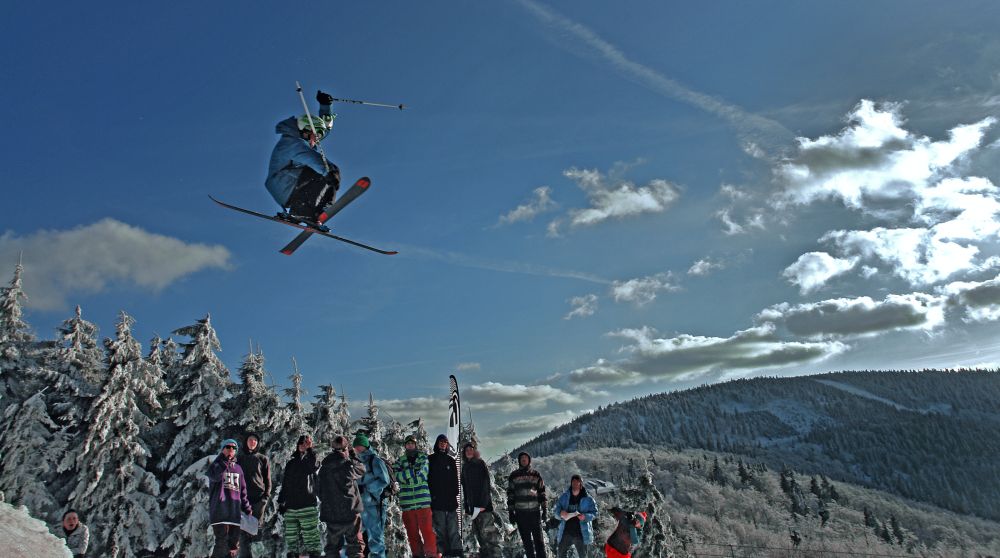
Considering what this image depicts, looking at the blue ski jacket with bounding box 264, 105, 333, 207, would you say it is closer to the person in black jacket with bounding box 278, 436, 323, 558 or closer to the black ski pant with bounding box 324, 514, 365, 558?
the person in black jacket with bounding box 278, 436, 323, 558

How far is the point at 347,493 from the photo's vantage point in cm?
973

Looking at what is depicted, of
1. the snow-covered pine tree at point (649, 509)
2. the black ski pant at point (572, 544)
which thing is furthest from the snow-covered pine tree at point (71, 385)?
the snow-covered pine tree at point (649, 509)

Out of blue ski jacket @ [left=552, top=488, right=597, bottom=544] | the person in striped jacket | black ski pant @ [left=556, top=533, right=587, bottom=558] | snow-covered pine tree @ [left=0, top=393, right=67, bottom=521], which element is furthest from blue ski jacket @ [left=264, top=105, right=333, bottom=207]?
snow-covered pine tree @ [left=0, top=393, right=67, bottom=521]

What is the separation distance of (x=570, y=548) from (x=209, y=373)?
1894cm

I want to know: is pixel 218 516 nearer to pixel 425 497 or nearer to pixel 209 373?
pixel 425 497

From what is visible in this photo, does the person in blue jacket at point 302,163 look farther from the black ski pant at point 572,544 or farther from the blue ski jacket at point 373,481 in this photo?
the black ski pant at point 572,544

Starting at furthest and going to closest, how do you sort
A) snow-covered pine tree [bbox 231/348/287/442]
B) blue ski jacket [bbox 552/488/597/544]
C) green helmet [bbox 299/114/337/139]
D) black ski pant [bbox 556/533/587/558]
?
1. snow-covered pine tree [bbox 231/348/287/442]
2. black ski pant [bbox 556/533/587/558]
3. blue ski jacket [bbox 552/488/597/544]
4. green helmet [bbox 299/114/337/139]

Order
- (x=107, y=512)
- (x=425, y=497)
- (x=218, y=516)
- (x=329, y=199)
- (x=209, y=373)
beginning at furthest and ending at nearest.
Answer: (x=209, y=373)
(x=107, y=512)
(x=329, y=199)
(x=425, y=497)
(x=218, y=516)

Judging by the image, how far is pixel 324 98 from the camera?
11273 millimetres

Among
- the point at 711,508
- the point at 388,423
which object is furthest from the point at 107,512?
the point at 711,508

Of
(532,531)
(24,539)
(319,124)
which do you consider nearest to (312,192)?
(319,124)

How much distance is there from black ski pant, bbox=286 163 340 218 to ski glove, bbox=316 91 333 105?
1097 mm

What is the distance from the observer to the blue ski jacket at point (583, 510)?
11195mm

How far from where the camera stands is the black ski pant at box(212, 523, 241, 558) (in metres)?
9.31
